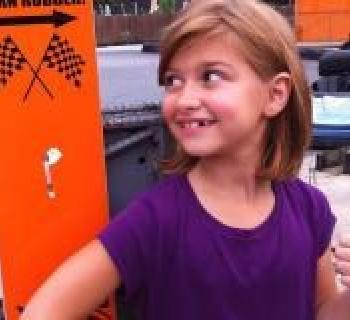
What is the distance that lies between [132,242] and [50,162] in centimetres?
37

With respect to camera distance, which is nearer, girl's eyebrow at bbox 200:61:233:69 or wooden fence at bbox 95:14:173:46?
girl's eyebrow at bbox 200:61:233:69

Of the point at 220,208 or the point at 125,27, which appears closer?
the point at 220,208

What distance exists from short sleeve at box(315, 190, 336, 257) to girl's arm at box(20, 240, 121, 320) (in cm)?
46

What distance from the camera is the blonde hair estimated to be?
4.85 ft

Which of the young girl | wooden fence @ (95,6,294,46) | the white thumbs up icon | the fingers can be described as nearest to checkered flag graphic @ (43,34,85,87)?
the white thumbs up icon

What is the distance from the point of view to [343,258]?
1.56 m

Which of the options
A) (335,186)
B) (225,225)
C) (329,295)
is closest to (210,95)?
(225,225)

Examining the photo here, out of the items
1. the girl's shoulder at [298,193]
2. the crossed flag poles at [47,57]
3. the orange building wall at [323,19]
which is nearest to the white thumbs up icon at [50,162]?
the crossed flag poles at [47,57]

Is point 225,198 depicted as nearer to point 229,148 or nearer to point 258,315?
point 229,148

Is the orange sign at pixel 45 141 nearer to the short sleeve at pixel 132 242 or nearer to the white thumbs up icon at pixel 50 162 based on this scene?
the white thumbs up icon at pixel 50 162

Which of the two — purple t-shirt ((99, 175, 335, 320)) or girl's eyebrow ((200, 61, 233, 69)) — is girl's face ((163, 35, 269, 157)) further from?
purple t-shirt ((99, 175, 335, 320))

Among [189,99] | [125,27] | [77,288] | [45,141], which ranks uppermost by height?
[125,27]

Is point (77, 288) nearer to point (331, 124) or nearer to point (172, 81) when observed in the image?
point (172, 81)

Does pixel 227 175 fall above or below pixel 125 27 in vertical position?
below
